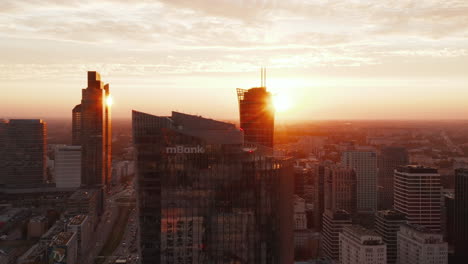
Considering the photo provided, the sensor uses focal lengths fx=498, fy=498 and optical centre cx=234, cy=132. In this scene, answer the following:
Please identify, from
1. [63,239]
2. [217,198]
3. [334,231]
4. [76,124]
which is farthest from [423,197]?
[76,124]

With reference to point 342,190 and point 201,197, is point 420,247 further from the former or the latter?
point 201,197

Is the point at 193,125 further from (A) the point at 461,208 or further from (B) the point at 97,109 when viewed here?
(B) the point at 97,109

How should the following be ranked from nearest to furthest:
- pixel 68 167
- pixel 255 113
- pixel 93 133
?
pixel 255 113 < pixel 93 133 < pixel 68 167

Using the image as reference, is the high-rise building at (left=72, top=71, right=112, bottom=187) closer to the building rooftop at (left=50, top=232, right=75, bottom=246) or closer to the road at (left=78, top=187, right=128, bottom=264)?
the road at (left=78, top=187, right=128, bottom=264)

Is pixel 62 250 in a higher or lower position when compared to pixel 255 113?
lower

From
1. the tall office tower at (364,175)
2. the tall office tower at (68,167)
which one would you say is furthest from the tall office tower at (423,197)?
the tall office tower at (68,167)

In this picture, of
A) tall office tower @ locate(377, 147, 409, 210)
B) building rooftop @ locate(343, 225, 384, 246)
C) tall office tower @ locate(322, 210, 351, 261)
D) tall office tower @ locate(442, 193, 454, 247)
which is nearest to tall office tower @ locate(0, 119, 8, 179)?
tall office tower @ locate(322, 210, 351, 261)

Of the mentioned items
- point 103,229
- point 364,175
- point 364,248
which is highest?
point 364,175
